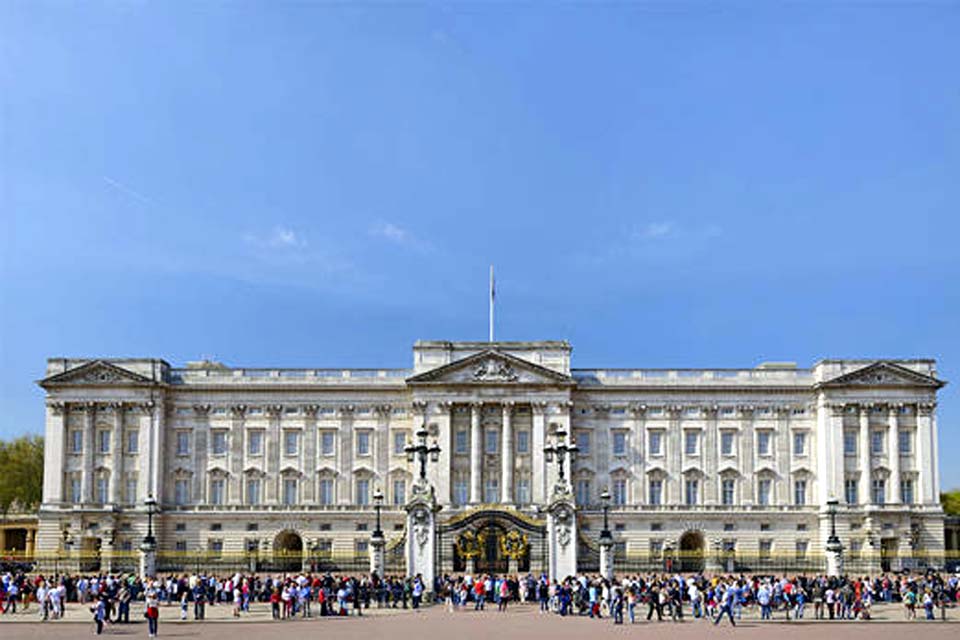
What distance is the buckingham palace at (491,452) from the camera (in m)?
74.2

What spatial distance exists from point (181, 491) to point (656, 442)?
110 feet

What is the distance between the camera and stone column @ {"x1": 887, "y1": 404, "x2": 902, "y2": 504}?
73.9 metres

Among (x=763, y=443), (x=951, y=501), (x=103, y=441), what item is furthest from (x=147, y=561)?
(x=951, y=501)

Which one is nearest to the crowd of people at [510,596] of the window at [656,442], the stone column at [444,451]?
the stone column at [444,451]

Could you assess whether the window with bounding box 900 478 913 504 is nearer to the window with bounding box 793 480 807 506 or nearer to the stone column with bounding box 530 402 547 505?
the window with bounding box 793 480 807 506

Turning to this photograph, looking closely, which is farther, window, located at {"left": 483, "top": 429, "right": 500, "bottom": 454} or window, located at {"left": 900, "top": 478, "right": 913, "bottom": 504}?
window, located at {"left": 483, "top": 429, "right": 500, "bottom": 454}

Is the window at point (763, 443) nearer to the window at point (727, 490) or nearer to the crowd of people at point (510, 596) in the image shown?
the window at point (727, 490)

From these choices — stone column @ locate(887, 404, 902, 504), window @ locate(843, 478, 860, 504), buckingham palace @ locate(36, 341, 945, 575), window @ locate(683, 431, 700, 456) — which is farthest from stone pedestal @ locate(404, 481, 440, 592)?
stone column @ locate(887, 404, 902, 504)

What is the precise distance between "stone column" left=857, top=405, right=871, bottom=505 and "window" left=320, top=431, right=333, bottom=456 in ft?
120

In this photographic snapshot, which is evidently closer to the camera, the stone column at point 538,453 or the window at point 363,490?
the stone column at point 538,453

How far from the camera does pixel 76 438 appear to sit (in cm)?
7544

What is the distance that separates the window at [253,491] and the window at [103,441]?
1004cm

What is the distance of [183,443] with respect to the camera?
76750 millimetres

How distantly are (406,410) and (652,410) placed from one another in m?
17.4
